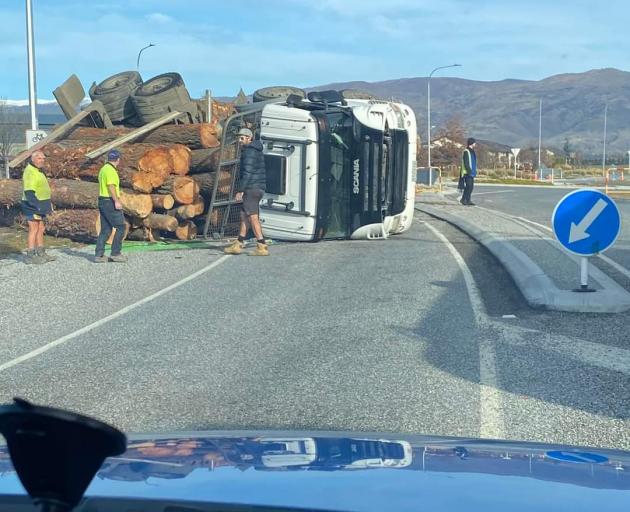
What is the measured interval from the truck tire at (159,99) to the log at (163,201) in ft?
8.86

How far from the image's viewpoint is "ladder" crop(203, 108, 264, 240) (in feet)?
54.0

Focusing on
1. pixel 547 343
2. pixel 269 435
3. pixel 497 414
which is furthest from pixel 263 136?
pixel 269 435

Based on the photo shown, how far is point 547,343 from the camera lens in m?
7.50

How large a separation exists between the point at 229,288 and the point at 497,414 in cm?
606

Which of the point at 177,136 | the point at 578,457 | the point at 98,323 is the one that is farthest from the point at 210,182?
the point at 578,457

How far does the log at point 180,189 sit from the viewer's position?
53.3ft

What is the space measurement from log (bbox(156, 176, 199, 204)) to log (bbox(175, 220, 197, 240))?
55 centimetres

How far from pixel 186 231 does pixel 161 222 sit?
72cm

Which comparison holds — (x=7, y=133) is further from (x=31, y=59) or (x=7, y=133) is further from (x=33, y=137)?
(x=33, y=137)

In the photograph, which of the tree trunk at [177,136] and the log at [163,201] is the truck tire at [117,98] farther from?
the log at [163,201]

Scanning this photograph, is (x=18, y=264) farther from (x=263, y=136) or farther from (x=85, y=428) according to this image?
(x=85, y=428)

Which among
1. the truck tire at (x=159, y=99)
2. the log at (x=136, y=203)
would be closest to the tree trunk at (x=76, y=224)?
the log at (x=136, y=203)

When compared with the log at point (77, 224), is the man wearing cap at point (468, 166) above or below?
above

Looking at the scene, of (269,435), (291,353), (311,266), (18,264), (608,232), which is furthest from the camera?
(18,264)
